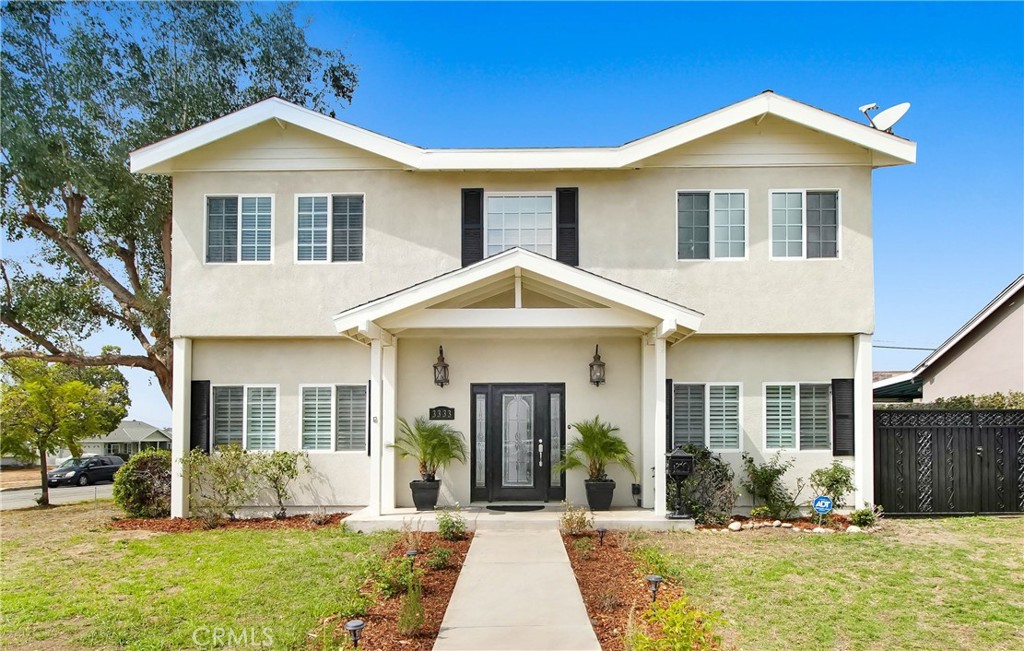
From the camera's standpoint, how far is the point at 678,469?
36.6 feet

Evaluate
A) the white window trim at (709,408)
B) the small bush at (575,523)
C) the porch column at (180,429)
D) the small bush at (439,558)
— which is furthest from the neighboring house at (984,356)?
the porch column at (180,429)

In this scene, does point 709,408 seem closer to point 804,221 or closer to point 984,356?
point 804,221

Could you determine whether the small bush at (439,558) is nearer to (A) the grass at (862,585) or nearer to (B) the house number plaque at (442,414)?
(A) the grass at (862,585)

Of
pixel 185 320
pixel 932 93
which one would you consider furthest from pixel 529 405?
pixel 932 93

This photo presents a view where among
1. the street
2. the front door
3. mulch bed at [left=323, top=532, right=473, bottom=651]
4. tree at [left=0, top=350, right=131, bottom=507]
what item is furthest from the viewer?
the street

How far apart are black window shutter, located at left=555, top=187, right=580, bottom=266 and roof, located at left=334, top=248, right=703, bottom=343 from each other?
158 centimetres

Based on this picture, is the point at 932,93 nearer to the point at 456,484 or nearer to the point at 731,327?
the point at 731,327

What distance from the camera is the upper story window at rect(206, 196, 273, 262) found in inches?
496

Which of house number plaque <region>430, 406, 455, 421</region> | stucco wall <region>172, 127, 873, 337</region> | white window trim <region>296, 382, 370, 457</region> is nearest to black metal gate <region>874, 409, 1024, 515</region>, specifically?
stucco wall <region>172, 127, 873, 337</region>

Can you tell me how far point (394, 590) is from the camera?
748 centimetres

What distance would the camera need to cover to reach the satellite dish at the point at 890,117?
1229 cm

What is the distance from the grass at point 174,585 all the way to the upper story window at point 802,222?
783 cm

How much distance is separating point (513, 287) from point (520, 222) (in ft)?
4.05

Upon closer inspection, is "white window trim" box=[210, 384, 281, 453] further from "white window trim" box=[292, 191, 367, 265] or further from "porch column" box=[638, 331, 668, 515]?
"porch column" box=[638, 331, 668, 515]
